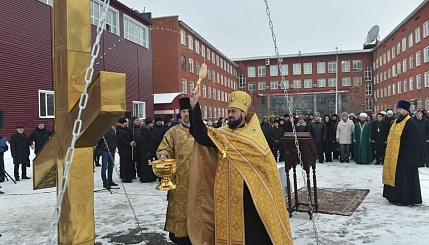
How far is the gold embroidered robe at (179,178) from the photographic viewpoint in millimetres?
4125

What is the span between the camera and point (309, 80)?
194ft

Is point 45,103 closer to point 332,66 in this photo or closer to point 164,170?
point 164,170

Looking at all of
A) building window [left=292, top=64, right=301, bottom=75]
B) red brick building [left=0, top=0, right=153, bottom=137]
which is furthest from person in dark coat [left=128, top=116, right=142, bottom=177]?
building window [left=292, top=64, right=301, bottom=75]

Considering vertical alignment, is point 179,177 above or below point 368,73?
below

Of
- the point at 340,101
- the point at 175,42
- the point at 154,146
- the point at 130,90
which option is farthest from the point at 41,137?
the point at 340,101

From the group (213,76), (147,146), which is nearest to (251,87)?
(213,76)

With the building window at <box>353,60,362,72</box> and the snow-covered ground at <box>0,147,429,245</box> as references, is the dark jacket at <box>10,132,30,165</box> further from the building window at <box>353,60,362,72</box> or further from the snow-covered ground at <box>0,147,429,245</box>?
the building window at <box>353,60,362,72</box>

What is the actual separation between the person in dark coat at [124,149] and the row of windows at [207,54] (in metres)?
25.4

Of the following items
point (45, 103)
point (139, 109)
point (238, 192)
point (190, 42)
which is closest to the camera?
point (238, 192)

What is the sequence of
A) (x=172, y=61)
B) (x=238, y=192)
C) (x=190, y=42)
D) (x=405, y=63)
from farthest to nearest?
(x=405, y=63) < (x=190, y=42) < (x=172, y=61) < (x=238, y=192)

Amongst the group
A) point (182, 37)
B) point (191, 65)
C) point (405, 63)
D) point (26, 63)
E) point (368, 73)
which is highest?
point (182, 37)

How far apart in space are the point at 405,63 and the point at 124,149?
39.9 m

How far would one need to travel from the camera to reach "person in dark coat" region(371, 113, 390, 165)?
11.5 m

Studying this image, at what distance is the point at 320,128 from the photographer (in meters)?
13.2
